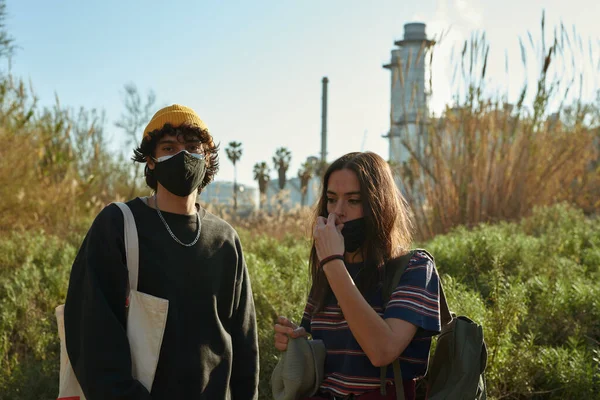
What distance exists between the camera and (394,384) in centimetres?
266

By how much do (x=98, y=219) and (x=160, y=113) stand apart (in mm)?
582

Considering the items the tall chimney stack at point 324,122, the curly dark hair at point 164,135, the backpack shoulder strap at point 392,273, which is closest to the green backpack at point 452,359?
the backpack shoulder strap at point 392,273

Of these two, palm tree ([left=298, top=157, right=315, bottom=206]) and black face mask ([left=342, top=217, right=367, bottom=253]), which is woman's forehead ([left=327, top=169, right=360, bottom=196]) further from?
palm tree ([left=298, top=157, right=315, bottom=206])

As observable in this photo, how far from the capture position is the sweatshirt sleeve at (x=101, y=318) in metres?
2.88

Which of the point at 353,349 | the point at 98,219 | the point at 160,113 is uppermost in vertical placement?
the point at 160,113

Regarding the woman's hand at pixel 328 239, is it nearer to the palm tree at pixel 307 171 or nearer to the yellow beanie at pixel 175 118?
the yellow beanie at pixel 175 118

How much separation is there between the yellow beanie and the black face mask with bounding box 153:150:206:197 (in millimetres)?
140

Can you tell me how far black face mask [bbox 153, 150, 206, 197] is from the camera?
322cm

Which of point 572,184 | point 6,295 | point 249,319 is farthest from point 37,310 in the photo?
point 572,184

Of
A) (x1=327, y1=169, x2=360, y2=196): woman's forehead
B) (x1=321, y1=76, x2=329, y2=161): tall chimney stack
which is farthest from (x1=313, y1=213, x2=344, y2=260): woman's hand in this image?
(x1=321, y1=76, x2=329, y2=161): tall chimney stack

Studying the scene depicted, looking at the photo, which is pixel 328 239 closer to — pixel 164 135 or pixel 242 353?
pixel 242 353

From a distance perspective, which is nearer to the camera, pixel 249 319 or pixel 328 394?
pixel 328 394

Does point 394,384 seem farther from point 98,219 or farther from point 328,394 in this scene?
point 98,219

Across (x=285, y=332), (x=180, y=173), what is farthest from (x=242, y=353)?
(x=180, y=173)
